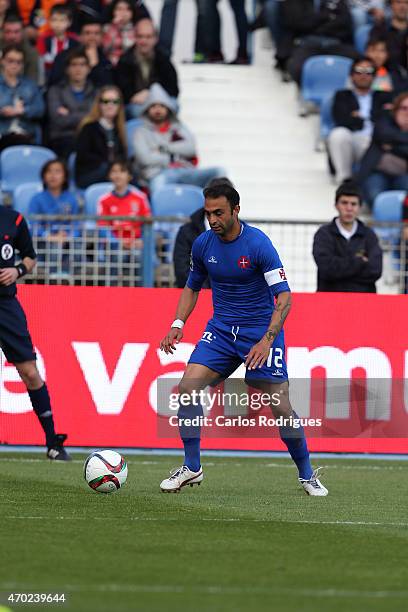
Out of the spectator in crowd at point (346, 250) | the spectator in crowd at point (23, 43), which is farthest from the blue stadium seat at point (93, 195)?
the spectator in crowd at point (346, 250)

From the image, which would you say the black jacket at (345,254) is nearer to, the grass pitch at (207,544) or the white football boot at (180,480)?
the grass pitch at (207,544)

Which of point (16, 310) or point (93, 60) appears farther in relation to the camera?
point (93, 60)

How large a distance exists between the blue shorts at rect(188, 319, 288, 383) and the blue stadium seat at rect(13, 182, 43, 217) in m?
6.27

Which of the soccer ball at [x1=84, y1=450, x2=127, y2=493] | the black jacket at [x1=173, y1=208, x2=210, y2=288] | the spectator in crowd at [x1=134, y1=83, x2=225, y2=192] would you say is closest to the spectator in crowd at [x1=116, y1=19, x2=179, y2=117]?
the spectator in crowd at [x1=134, y1=83, x2=225, y2=192]

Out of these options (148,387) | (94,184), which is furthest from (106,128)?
(148,387)

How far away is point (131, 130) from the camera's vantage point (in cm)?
1805

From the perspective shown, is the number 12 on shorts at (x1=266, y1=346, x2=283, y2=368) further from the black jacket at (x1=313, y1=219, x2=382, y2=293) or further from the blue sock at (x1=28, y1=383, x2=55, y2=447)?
the black jacket at (x1=313, y1=219, x2=382, y2=293)

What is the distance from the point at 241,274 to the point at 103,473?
1677mm

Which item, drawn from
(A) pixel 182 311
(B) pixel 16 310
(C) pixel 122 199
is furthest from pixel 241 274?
(C) pixel 122 199

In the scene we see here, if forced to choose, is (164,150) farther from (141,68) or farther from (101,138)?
(141,68)

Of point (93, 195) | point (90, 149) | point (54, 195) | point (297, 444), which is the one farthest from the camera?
point (90, 149)

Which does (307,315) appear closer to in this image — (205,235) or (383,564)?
→ (205,235)

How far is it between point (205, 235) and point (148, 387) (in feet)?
12.2

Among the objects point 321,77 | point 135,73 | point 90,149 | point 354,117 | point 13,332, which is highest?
point 135,73
